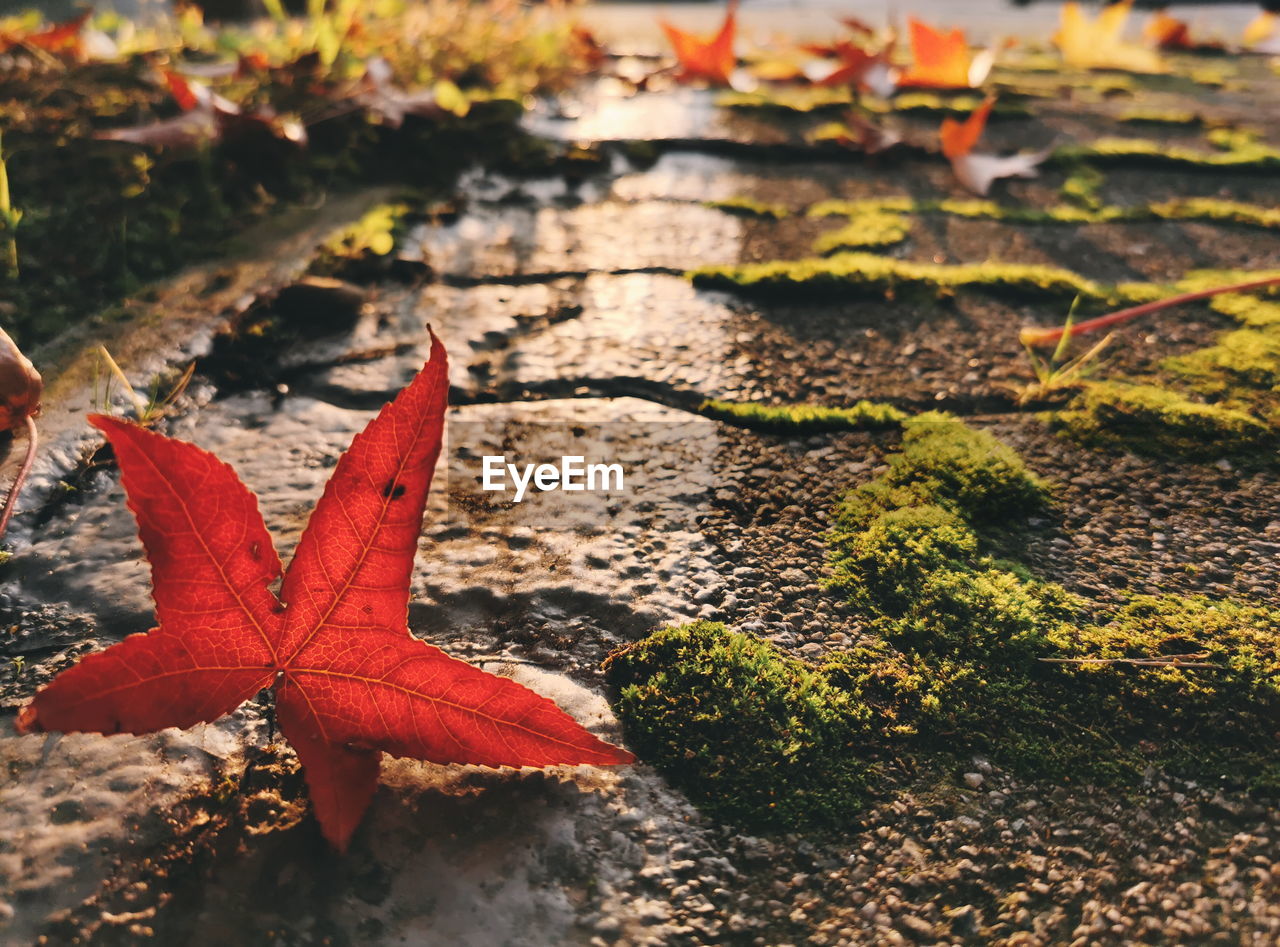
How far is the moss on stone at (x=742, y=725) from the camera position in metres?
0.77

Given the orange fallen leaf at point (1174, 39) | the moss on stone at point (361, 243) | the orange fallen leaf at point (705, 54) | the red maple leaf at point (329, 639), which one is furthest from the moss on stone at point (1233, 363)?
the orange fallen leaf at point (1174, 39)

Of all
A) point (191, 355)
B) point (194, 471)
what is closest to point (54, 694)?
point (194, 471)

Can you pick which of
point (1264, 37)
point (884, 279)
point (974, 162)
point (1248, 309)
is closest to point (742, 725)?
point (884, 279)

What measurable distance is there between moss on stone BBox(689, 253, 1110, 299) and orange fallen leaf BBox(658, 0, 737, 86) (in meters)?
1.35

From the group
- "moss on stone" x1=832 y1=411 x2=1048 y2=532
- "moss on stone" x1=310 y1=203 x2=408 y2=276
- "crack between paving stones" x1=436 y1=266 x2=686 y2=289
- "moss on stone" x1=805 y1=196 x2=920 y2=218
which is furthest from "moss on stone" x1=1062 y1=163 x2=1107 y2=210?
"moss on stone" x1=310 y1=203 x2=408 y2=276

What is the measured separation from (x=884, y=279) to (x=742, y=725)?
1058 mm

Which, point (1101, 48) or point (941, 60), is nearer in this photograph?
point (941, 60)

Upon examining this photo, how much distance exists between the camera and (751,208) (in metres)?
1.98

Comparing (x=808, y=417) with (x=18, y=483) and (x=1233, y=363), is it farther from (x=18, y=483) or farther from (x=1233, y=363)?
(x=18, y=483)

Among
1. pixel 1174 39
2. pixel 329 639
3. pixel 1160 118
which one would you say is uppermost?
pixel 1174 39

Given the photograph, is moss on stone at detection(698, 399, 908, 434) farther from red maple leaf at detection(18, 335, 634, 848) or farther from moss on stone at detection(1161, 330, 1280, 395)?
red maple leaf at detection(18, 335, 634, 848)

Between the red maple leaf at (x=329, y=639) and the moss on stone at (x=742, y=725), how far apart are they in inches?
5.0

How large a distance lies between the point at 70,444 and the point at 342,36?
2207 millimetres

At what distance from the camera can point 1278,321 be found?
1468 mm
